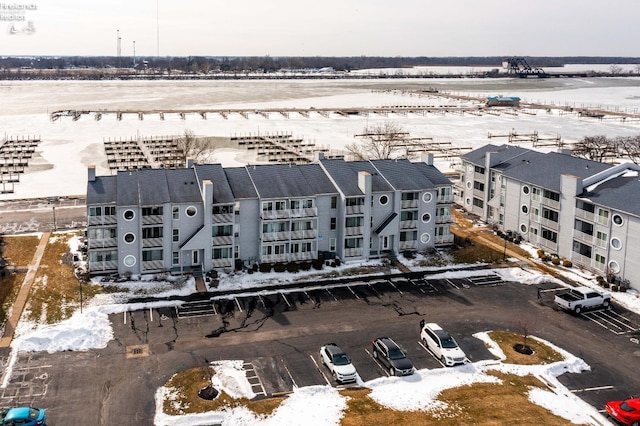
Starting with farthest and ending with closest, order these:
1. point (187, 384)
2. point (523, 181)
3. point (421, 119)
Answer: point (421, 119), point (523, 181), point (187, 384)

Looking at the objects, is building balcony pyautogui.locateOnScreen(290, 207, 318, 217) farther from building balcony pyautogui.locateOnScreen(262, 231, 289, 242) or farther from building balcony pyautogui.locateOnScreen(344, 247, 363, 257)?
building balcony pyautogui.locateOnScreen(344, 247, 363, 257)

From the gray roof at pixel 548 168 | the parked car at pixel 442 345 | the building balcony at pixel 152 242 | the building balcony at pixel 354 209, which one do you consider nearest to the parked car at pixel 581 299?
the parked car at pixel 442 345

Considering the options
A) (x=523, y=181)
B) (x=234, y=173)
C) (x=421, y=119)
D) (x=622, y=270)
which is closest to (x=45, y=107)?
(x=421, y=119)

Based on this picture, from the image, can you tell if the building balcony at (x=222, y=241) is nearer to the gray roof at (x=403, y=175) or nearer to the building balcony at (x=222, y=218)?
the building balcony at (x=222, y=218)

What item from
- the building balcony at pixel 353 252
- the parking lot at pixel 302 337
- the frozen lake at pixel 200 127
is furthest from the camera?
the frozen lake at pixel 200 127

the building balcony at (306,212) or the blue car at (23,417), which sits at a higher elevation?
the building balcony at (306,212)

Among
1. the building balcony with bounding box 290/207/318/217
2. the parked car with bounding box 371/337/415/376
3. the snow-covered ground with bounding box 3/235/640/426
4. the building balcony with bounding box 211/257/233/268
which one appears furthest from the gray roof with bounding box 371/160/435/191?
the parked car with bounding box 371/337/415/376

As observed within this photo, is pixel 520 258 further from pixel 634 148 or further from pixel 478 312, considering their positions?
pixel 634 148
